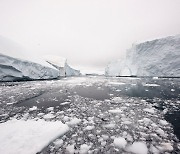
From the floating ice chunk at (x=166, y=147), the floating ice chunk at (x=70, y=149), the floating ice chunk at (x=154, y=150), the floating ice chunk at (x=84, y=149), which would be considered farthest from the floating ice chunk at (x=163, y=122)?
the floating ice chunk at (x=70, y=149)

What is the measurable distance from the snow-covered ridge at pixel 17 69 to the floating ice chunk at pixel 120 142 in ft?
30.6

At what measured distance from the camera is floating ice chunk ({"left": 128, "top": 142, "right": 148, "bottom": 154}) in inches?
54.5

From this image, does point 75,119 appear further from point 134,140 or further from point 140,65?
point 140,65

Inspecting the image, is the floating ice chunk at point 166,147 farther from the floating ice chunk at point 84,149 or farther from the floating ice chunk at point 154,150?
the floating ice chunk at point 84,149

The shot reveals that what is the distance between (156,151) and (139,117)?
972mm

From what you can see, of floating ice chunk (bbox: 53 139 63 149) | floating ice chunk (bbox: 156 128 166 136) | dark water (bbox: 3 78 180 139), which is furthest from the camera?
dark water (bbox: 3 78 180 139)

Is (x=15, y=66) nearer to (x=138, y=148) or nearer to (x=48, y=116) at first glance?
(x=48, y=116)

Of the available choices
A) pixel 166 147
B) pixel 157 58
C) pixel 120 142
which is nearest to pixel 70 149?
pixel 120 142

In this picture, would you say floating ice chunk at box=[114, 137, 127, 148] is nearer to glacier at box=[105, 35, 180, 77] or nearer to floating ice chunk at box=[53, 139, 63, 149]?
floating ice chunk at box=[53, 139, 63, 149]

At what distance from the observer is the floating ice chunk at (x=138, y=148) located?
1.39 meters

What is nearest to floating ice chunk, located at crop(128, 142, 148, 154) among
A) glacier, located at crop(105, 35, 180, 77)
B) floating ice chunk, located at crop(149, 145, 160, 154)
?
floating ice chunk, located at crop(149, 145, 160, 154)

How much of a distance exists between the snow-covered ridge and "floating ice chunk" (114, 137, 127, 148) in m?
9.32

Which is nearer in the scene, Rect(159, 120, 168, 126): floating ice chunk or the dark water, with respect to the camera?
Rect(159, 120, 168, 126): floating ice chunk

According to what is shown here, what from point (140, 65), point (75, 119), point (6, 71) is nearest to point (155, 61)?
point (140, 65)
